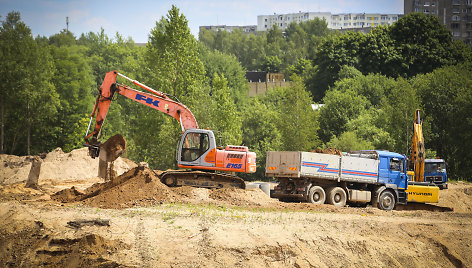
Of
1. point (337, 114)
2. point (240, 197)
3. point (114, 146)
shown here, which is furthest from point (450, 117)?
point (114, 146)

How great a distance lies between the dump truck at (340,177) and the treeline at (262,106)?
786 inches


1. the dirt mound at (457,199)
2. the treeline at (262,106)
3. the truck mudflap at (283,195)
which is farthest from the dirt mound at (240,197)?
the treeline at (262,106)

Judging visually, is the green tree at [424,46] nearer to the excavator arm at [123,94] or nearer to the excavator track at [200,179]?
the excavator arm at [123,94]

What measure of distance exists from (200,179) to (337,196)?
721 cm

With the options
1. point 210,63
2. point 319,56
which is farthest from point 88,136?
point 210,63

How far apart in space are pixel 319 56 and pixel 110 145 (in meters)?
61.5

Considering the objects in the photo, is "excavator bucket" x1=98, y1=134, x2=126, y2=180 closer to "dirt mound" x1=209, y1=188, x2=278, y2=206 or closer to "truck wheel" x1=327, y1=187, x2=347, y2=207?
"dirt mound" x1=209, y1=188, x2=278, y2=206

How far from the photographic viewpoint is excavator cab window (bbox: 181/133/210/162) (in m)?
24.6

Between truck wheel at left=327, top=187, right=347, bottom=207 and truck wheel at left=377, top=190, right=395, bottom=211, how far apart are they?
233 centimetres

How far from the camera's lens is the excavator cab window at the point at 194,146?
24.6 m

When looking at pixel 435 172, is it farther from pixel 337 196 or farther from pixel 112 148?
pixel 112 148

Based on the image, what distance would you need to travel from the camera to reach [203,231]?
1634 cm

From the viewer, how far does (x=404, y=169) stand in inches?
1147

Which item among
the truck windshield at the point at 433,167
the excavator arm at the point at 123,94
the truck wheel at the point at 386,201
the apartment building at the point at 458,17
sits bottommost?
the truck wheel at the point at 386,201
